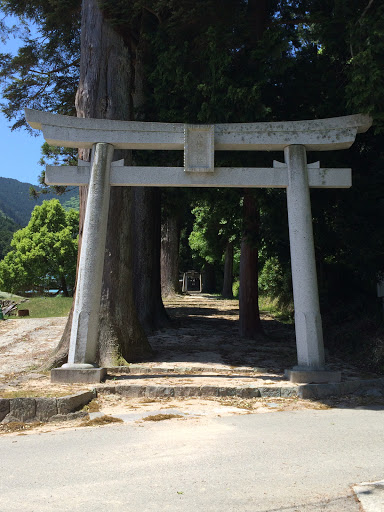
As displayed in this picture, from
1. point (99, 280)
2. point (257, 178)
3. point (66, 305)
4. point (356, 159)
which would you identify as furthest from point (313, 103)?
point (66, 305)

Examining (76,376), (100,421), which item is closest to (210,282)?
(76,376)

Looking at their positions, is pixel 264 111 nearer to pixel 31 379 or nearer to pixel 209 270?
pixel 31 379

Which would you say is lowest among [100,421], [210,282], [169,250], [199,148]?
[100,421]

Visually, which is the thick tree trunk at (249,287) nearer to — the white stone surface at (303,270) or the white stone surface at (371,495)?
the white stone surface at (303,270)

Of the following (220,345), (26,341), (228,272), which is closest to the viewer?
(220,345)

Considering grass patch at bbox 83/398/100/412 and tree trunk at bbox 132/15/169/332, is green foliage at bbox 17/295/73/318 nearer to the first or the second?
tree trunk at bbox 132/15/169/332

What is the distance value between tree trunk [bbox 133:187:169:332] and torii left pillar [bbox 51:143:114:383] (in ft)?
19.3

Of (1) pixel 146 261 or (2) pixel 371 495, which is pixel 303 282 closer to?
(2) pixel 371 495

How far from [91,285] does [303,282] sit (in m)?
3.28

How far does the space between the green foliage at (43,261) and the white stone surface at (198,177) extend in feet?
102

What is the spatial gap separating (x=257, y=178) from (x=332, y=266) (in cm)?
714

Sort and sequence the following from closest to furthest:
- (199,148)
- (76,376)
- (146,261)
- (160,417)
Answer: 1. (160,417)
2. (76,376)
3. (199,148)
4. (146,261)

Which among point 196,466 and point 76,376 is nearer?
point 196,466

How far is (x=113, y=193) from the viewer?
9070 mm
